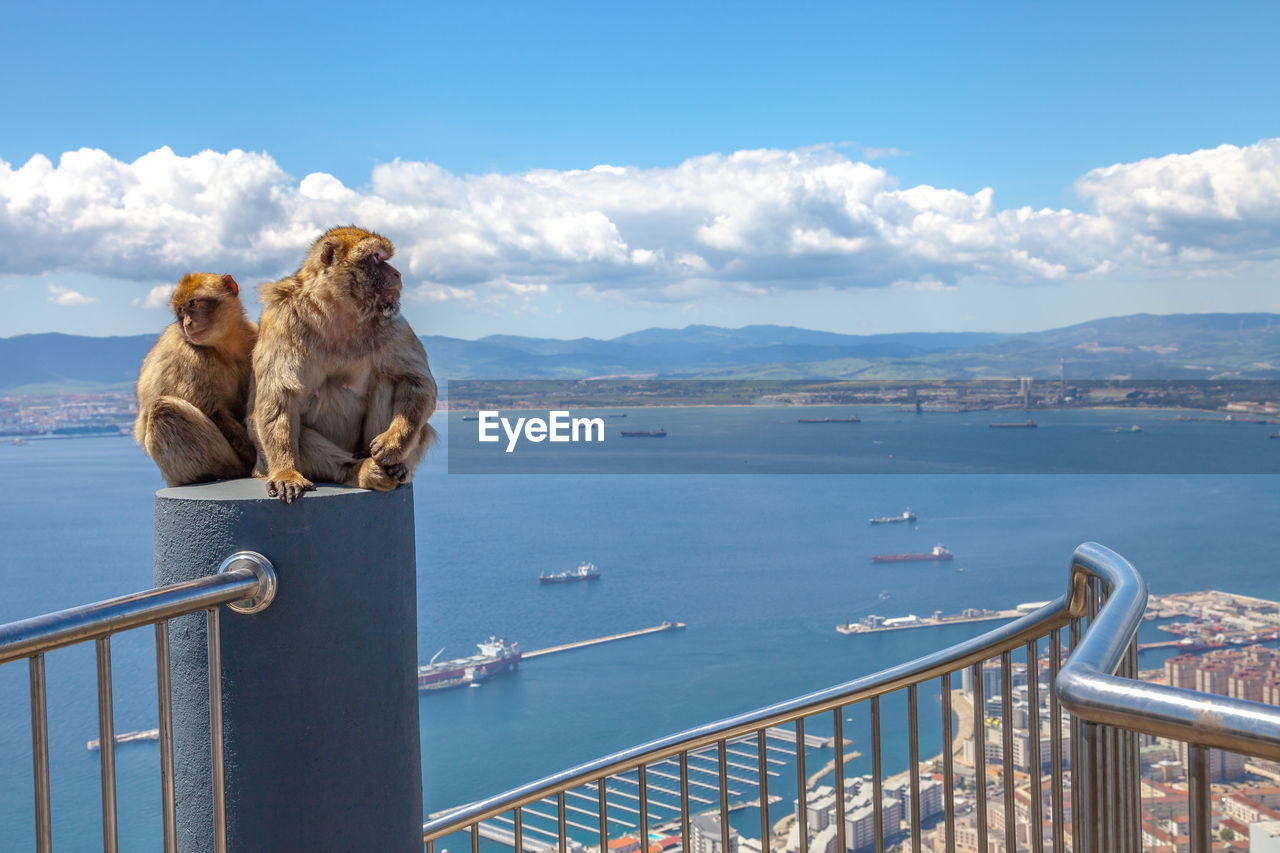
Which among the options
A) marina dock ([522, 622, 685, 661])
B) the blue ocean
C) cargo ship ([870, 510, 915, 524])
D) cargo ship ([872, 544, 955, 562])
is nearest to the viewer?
the blue ocean

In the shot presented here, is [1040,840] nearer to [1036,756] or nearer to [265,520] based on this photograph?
[1036,756]

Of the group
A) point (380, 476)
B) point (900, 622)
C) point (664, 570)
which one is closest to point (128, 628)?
point (380, 476)

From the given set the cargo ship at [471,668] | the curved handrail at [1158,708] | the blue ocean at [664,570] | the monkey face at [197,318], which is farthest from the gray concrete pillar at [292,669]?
the cargo ship at [471,668]

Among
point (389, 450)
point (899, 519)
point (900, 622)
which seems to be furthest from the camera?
point (899, 519)

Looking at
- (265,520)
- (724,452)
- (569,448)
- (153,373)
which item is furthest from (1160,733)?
(569,448)

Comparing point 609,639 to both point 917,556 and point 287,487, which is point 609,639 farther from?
point 287,487

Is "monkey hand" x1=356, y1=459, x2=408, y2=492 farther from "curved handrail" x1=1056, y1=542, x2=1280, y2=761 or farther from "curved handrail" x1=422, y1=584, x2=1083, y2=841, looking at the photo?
"curved handrail" x1=1056, y1=542, x2=1280, y2=761
